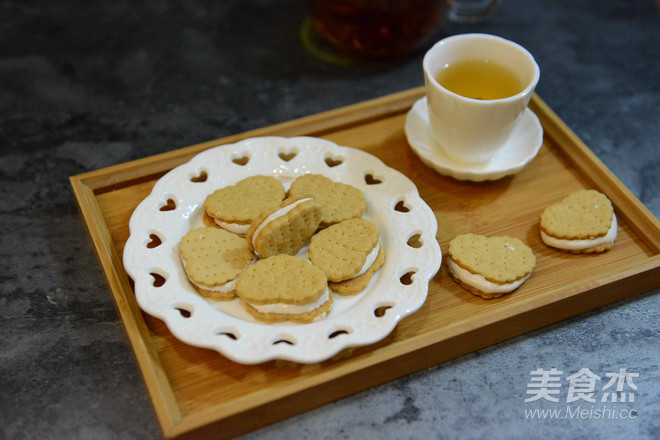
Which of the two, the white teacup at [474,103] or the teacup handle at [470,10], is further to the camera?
the teacup handle at [470,10]

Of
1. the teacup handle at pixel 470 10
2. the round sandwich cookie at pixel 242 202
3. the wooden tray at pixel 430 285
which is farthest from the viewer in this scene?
the teacup handle at pixel 470 10

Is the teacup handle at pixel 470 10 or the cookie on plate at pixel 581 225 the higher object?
the cookie on plate at pixel 581 225

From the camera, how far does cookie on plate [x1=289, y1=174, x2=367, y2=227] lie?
913mm

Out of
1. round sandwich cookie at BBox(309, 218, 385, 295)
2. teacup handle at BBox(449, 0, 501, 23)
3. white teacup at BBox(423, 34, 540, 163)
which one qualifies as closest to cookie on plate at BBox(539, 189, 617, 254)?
white teacup at BBox(423, 34, 540, 163)

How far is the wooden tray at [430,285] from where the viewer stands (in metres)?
0.78

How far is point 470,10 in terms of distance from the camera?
1487 mm

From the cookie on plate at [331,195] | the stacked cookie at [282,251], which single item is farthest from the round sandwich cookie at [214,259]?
the cookie on plate at [331,195]

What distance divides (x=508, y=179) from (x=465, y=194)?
0.08 metres

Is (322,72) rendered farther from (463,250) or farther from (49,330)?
(49,330)

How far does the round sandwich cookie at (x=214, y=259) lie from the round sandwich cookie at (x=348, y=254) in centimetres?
9

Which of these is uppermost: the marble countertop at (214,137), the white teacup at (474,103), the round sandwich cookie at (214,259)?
→ the white teacup at (474,103)

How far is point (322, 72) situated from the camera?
1.35 meters

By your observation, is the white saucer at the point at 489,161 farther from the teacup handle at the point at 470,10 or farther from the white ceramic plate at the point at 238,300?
the teacup handle at the point at 470,10

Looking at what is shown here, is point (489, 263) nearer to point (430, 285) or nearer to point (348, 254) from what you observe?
point (430, 285)
